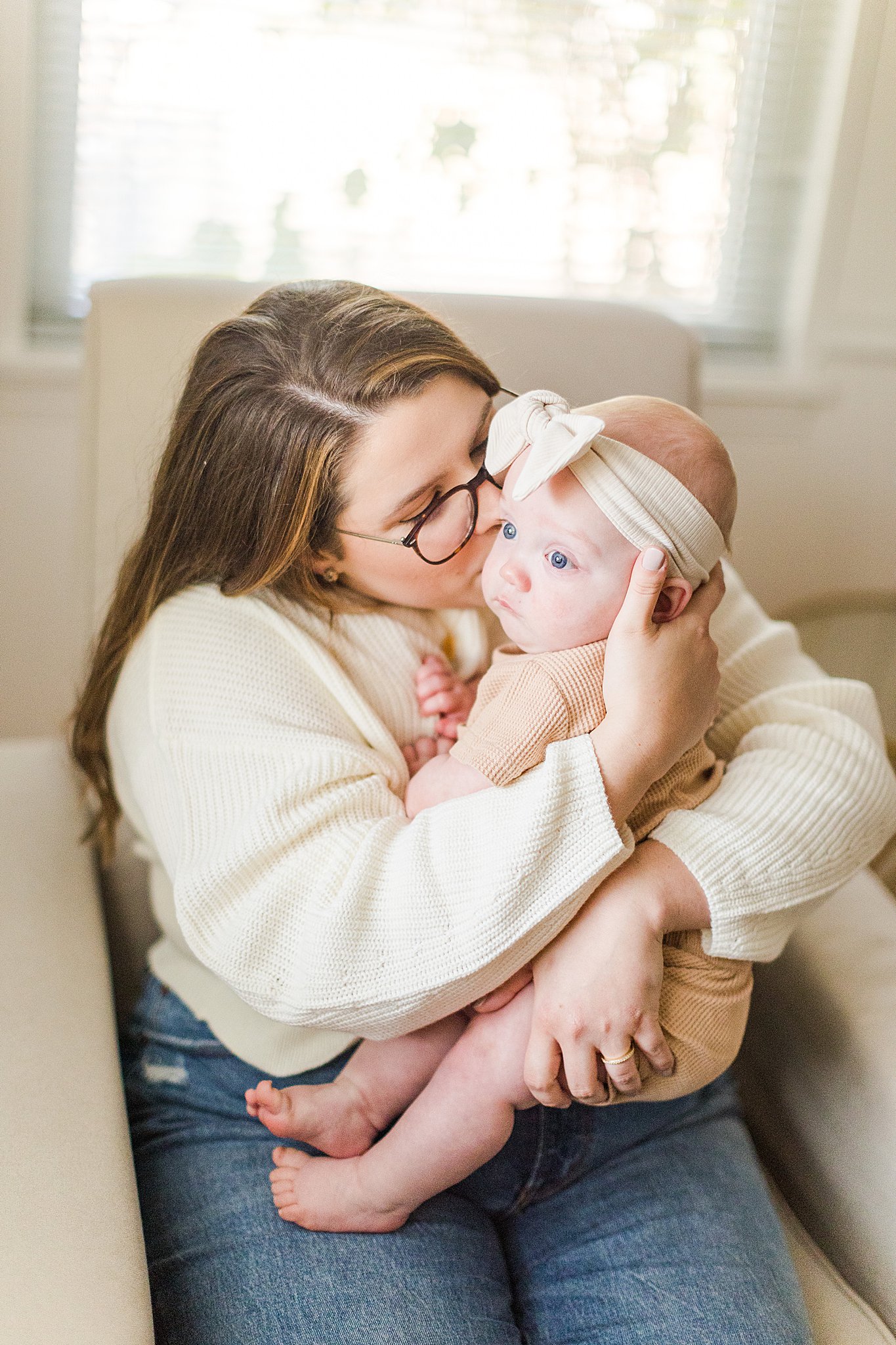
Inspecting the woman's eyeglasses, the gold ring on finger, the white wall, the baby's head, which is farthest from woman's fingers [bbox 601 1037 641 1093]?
the white wall

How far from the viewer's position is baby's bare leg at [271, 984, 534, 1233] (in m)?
0.89

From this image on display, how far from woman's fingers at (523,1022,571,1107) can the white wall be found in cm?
106

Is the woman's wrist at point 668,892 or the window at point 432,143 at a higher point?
the window at point 432,143

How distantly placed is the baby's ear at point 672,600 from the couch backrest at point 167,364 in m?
0.46

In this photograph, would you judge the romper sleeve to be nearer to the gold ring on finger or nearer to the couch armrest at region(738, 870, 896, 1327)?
the gold ring on finger

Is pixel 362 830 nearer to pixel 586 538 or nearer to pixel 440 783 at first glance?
pixel 440 783

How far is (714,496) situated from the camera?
87 cm

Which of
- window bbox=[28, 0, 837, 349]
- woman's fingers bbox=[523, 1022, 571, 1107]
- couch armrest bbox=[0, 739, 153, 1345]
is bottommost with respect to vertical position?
couch armrest bbox=[0, 739, 153, 1345]

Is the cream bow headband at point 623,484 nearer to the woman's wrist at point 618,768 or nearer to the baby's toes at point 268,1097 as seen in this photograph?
the woman's wrist at point 618,768

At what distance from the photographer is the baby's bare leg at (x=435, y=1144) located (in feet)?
2.91

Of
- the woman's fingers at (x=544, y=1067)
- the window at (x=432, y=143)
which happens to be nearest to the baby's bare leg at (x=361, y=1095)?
the woman's fingers at (x=544, y=1067)

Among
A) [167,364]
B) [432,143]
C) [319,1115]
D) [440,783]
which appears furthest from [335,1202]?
[432,143]

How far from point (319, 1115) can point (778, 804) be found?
0.48 meters

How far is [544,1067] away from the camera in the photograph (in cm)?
85
